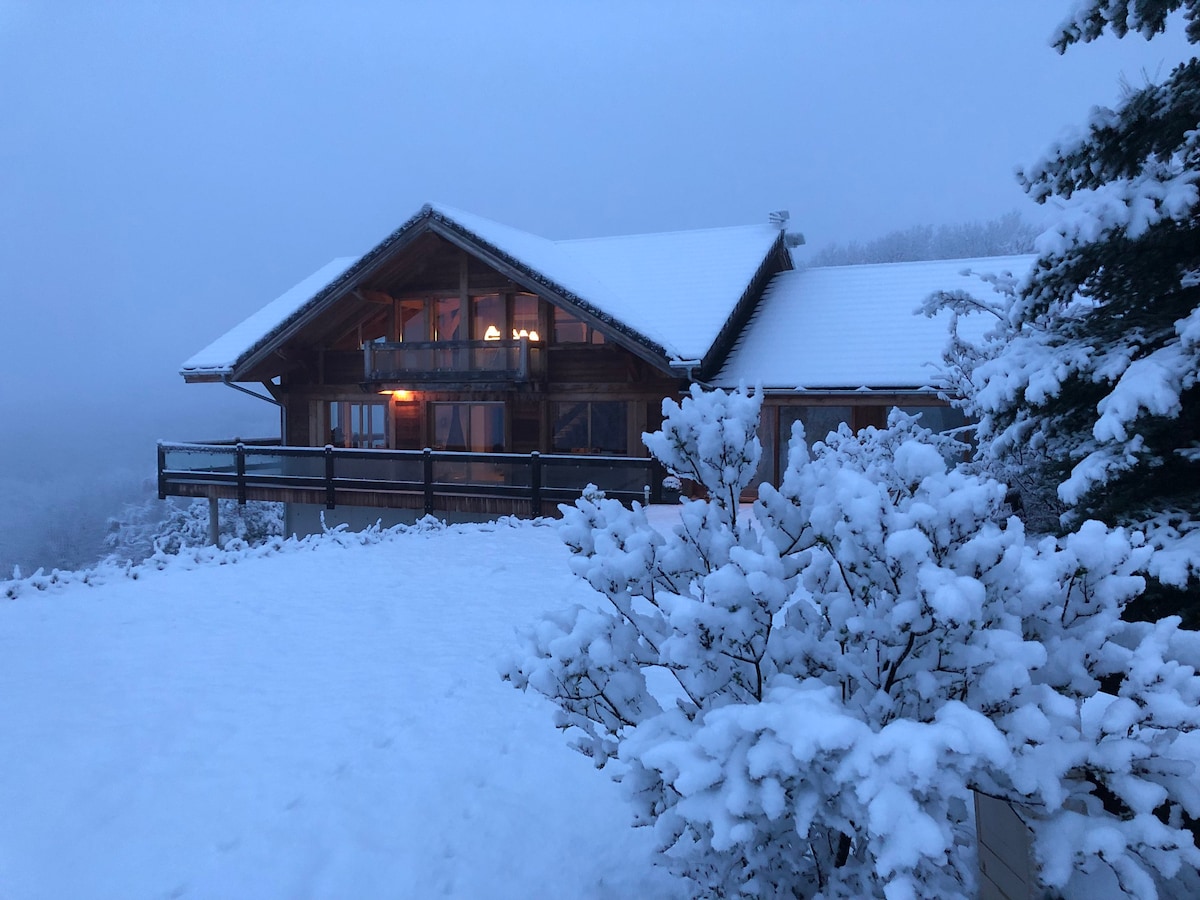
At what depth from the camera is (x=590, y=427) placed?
19.8 m

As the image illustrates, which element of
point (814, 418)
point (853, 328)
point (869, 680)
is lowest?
point (869, 680)

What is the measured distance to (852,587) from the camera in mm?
2893

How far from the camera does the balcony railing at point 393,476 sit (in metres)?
15.4

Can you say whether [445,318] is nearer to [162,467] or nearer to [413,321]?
[413,321]

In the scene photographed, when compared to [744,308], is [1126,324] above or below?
below

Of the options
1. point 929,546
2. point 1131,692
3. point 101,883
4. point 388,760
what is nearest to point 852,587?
point 929,546

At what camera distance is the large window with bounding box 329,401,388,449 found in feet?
73.3

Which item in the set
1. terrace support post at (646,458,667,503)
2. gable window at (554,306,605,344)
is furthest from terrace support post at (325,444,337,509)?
terrace support post at (646,458,667,503)

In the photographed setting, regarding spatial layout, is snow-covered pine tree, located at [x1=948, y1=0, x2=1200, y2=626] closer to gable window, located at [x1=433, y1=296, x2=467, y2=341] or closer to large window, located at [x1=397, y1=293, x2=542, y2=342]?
large window, located at [x1=397, y1=293, x2=542, y2=342]

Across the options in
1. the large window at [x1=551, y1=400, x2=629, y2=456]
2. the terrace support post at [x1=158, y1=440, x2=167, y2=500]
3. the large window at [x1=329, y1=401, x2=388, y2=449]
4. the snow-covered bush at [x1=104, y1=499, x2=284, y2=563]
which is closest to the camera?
the large window at [x1=551, y1=400, x2=629, y2=456]

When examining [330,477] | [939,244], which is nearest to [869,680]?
[330,477]

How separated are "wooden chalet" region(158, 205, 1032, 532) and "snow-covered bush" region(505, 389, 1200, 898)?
11799 mm

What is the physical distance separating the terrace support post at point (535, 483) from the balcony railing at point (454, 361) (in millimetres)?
3656

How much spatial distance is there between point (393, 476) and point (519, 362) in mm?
4087
